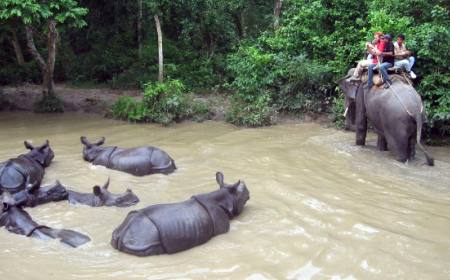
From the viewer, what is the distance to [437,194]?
28.9ft

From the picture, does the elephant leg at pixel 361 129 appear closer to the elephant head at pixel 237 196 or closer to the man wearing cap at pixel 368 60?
the man wearing cap at pixel 368 60

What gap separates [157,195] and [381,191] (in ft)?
12.4

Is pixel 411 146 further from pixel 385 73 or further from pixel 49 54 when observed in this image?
pixel 49 54

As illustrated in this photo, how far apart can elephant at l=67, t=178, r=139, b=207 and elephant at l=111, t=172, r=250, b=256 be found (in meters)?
1.51

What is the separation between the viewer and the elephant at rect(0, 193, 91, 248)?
22.5ft

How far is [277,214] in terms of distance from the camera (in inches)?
310

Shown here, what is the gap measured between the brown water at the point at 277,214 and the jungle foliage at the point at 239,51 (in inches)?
82.7

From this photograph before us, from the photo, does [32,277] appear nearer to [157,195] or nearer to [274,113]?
[157,195]

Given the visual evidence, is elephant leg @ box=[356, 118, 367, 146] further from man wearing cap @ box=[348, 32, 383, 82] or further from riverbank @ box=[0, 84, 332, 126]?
riverbank @ box=[0, 84, 332, 126]

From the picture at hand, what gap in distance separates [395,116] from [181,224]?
5828mm

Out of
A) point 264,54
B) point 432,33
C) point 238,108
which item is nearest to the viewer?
point 432,33

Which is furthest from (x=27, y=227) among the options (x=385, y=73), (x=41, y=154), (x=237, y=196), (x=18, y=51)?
(x=18, y=51)

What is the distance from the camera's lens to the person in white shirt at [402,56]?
12046 mm

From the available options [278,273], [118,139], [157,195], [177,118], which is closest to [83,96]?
[177,118]
